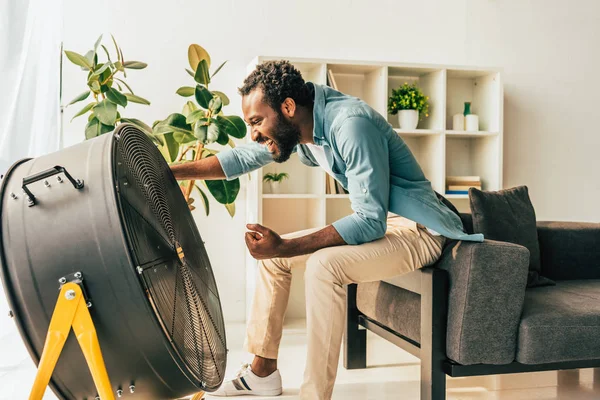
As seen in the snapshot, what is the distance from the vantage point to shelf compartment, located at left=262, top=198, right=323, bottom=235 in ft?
12.5

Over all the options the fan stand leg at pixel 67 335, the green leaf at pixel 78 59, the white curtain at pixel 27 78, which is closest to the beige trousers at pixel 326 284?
the fan stand leg at pixel 67 335

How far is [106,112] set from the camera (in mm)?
2811

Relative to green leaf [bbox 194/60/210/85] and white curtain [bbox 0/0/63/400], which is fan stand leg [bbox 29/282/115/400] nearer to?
white curtain [bbox 0/0/63/400]

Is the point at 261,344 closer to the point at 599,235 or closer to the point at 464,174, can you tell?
the point at 599,235

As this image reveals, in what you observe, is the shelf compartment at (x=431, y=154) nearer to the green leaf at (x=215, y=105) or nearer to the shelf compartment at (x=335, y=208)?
the shelf compartment at (x=335, y=208)

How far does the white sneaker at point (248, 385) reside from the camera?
2.24 meters

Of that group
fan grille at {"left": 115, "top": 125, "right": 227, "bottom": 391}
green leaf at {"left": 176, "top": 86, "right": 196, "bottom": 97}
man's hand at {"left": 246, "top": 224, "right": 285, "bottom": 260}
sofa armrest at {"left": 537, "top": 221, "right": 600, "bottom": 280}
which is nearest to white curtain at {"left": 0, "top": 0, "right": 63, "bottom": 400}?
green leaf at {"left": 176, "top": 86, "right": 196, "bottom": 97}

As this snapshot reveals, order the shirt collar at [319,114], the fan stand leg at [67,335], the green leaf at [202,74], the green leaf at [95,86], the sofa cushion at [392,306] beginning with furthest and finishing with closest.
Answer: the green leaf at [202,74]
the green leaf at [95,86]
the sofa cushion at [392,306]
the shirt collar at [319,114]
the fan stand leg at [67,335]

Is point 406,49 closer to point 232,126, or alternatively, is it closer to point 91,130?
point 232,126

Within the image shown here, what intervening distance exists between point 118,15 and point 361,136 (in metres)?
2.24

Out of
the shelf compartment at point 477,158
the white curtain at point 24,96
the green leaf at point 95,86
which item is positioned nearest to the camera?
the white curtain at point 24,96

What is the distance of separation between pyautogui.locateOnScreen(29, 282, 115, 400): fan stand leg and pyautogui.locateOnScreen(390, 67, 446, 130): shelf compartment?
2.73 m

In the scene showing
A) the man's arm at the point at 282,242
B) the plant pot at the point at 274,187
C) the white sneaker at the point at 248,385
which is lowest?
the white sneaker at the point at 248,385

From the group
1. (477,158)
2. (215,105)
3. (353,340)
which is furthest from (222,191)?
(477,158)
